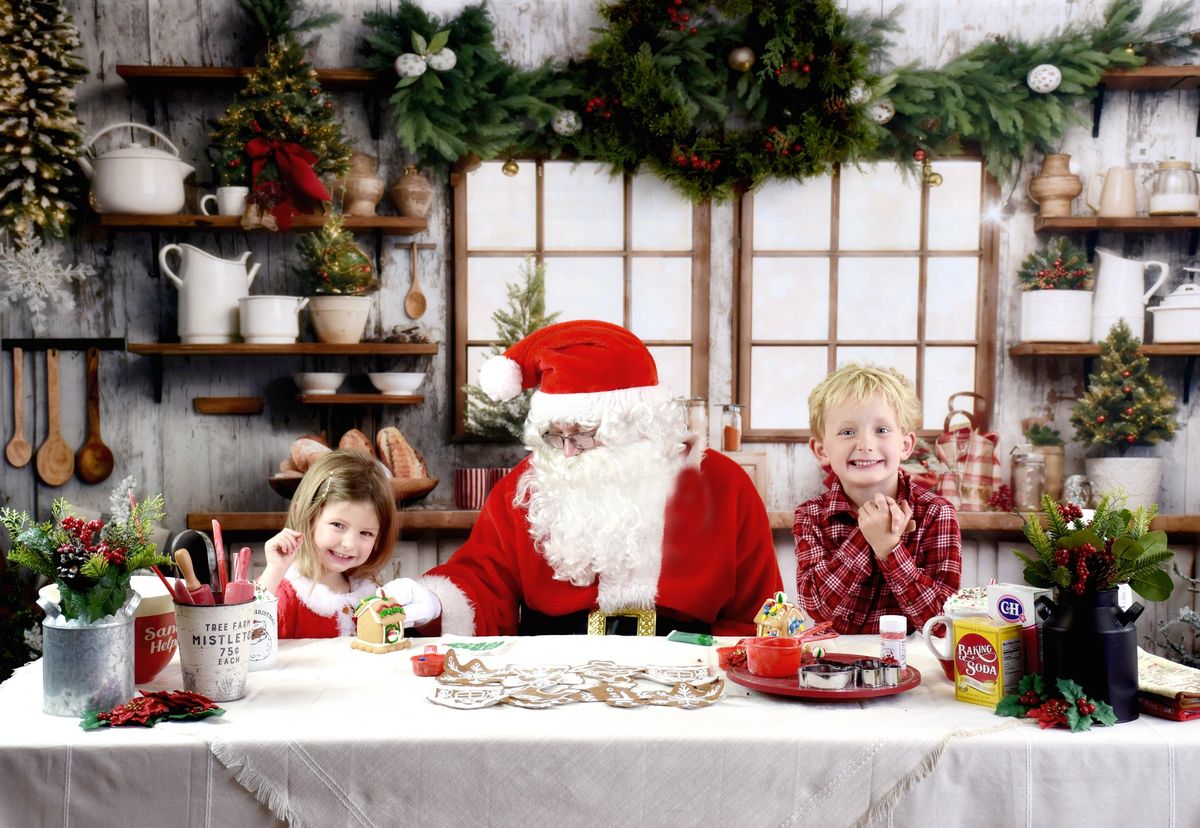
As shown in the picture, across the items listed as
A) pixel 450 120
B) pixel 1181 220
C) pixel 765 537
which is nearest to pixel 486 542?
pixel 765 537

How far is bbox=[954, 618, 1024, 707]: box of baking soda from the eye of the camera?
1.48 metres

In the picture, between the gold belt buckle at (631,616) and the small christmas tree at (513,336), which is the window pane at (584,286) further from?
the gold belt buckle at (631,616)

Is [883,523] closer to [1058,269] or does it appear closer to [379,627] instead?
[379,627]

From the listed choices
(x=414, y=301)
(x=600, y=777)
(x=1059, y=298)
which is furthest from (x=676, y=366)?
(x=600, y=777)

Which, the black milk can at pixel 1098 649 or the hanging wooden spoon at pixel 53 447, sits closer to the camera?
the black milk can at pixel 1098 649

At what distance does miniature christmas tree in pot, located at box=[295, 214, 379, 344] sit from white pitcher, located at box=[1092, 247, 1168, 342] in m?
2.58

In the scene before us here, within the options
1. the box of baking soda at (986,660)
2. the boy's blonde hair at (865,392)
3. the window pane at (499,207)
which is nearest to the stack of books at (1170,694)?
the box of baking soda at (986,660)

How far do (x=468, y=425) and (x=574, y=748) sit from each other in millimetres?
2389

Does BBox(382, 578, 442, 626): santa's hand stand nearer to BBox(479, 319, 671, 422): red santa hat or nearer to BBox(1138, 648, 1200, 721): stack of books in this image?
BBox(479, 319, 671, 422): red santa hat

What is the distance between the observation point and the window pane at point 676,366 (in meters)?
3.85

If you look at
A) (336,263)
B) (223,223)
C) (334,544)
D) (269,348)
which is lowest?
(334,544)

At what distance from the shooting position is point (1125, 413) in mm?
3535

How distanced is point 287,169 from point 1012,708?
2872mm

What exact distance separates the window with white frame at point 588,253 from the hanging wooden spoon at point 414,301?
13 centimetres
